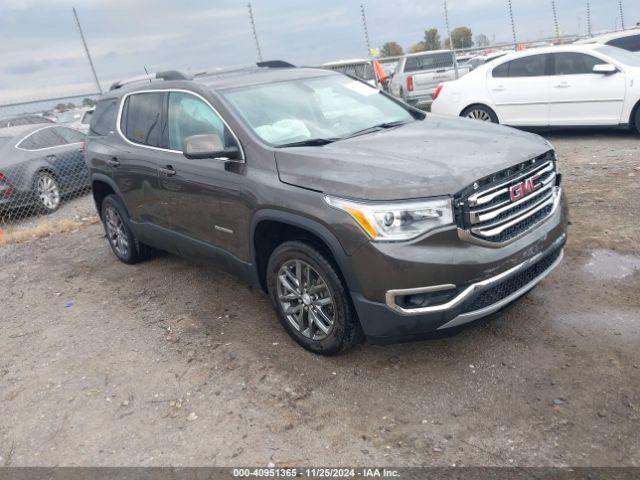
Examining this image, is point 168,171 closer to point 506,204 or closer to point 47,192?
point 506,204

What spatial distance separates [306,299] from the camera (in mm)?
3713

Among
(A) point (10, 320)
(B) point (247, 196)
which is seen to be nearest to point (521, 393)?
(B) point (247, 196)

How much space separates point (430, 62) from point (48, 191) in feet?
34.3

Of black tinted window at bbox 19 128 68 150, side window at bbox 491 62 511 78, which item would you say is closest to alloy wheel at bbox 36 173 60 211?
black tinted window at bbox 19 128 68 150

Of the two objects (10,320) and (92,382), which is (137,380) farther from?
(10,320)

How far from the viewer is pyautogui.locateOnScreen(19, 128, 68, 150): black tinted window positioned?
9898 millimetres

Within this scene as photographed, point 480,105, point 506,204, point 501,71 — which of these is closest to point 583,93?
point 501,71

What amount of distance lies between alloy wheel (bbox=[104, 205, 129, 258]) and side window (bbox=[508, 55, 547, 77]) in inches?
275

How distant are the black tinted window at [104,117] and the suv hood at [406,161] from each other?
2819mm

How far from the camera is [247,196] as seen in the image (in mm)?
3875

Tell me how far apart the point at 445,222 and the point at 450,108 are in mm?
7498

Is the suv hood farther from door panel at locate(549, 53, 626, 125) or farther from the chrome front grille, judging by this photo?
door panel at locate(549, 53, 626, 125)

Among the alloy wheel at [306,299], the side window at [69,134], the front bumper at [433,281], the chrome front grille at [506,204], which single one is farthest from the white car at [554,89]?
the alloy wheel at [306,299]

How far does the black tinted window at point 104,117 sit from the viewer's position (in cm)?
576
